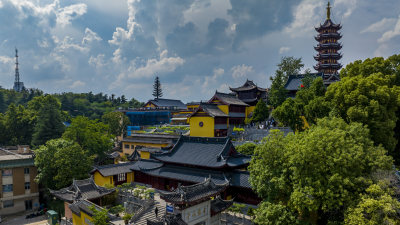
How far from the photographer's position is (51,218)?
27.8 metres

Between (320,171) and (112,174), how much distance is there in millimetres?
22227

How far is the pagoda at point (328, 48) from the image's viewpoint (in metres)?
58.7

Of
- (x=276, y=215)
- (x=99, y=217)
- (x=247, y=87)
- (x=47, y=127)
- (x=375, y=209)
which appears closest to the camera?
(x=375, y=209)

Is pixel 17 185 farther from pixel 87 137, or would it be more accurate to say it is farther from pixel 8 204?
pixel 87 137

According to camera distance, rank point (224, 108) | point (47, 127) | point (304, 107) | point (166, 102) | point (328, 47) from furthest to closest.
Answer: point (166, 102)
point (328, 47)
point (47, 127)
point (224, 108)
point (304, 107)

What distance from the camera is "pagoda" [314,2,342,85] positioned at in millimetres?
58656

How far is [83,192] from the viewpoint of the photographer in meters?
23.8

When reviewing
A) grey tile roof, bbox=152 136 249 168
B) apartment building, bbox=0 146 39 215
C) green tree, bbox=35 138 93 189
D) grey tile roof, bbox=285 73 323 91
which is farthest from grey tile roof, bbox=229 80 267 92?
apartment building, bbox=0 146 39 215

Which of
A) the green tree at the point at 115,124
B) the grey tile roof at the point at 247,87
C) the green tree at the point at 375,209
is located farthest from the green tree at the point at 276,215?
the green tree at the point at 115,124

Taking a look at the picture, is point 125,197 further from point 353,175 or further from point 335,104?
point 335,104

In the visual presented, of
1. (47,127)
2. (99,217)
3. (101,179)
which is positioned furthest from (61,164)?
(47,127)

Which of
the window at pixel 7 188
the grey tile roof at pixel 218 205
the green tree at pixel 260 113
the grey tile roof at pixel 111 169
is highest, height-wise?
the green tree at pixel 260 113

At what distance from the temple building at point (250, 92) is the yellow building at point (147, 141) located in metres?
15.3

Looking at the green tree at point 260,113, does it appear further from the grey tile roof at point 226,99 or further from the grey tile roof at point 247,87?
the grey tile roof at point 247,87
